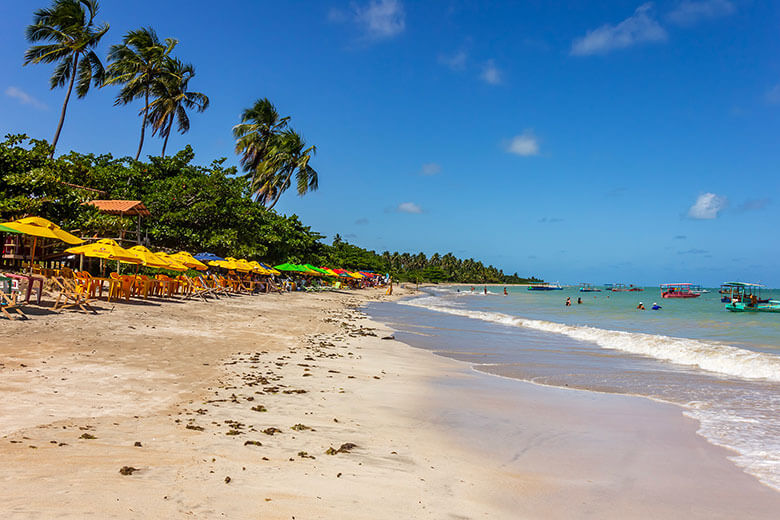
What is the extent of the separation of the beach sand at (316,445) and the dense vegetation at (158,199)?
1538cm

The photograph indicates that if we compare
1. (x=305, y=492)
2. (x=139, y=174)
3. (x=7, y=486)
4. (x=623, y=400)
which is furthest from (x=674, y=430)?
(x=139, y=174)

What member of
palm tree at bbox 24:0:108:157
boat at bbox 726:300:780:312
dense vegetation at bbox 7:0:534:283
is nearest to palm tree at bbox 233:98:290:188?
dense vegetation at bbox 7:0:534:283

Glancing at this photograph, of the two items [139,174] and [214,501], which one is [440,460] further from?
[139,174]

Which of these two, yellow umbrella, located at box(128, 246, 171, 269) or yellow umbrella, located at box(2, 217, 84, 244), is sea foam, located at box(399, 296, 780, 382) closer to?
yellow umbrella, located at box(128, 246, 171, 269)

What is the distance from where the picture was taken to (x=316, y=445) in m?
Result: 4.21

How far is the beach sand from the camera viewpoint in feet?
9.82

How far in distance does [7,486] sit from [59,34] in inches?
1537

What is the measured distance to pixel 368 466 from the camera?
150 inches

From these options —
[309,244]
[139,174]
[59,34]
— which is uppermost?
[59,34]

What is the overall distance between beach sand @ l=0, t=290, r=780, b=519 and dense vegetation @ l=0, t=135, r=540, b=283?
1538 cm

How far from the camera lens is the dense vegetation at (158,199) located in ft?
66.8

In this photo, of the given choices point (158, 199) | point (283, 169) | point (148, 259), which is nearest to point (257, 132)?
point (283, 169)

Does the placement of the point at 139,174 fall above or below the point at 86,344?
above

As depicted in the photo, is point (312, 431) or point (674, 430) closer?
point (312, 431)
